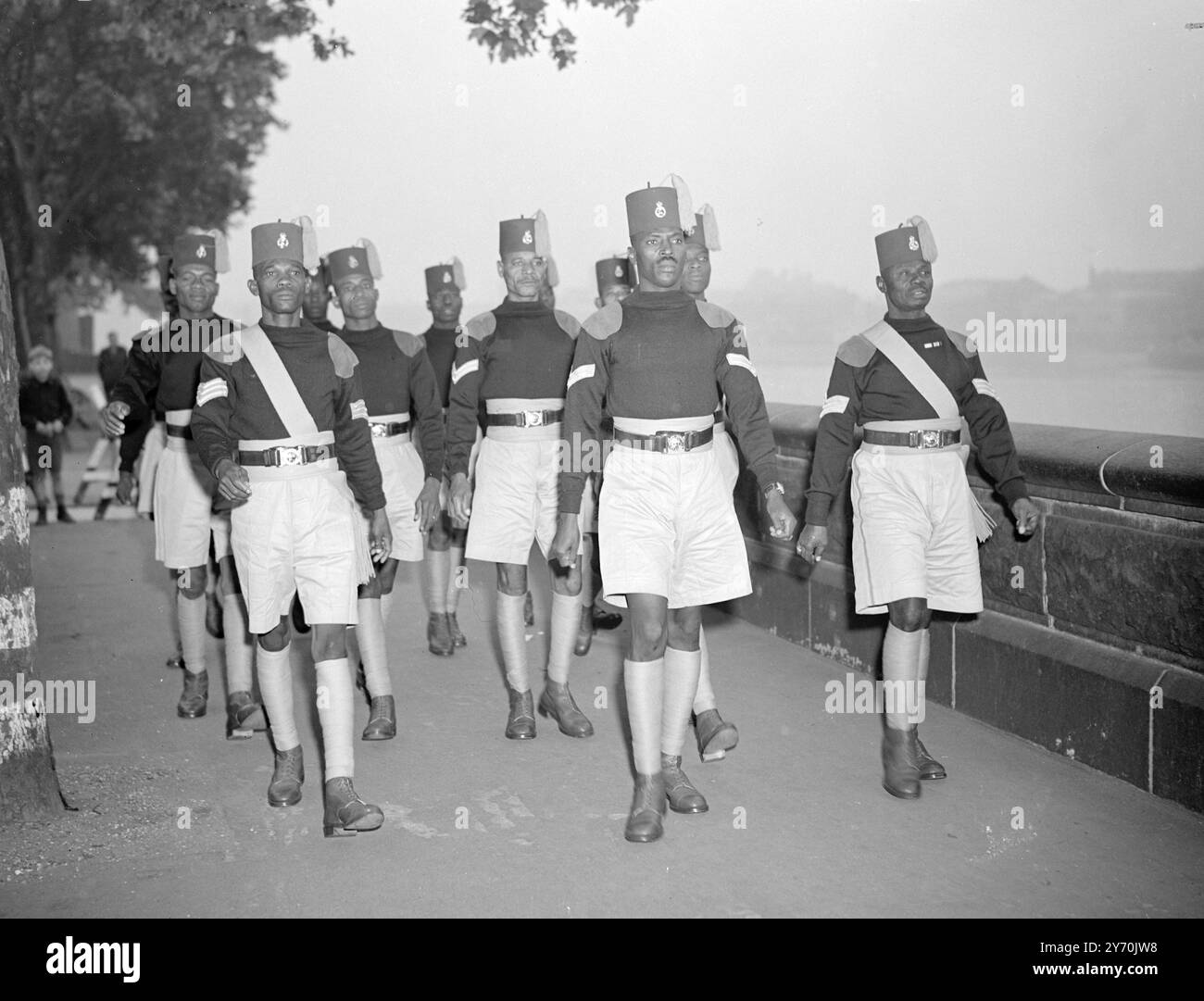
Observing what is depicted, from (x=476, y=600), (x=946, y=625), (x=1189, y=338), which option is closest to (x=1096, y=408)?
(x=1189, y=338)

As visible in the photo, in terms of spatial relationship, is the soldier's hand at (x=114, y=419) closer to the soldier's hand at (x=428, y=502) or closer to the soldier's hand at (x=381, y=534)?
the soldier's hand at (x=428, y=502)

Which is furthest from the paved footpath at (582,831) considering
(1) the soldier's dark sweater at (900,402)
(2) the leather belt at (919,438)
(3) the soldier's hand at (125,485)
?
(2) the leather belt at (919,438)

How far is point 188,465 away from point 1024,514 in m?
3.99

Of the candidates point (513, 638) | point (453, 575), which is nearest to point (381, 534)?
point (513, 638)

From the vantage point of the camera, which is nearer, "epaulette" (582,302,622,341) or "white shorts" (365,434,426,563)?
"epaulette" (582,302,622,341)

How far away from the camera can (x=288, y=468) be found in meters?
5.70

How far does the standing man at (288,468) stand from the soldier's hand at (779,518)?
1602 millimetres

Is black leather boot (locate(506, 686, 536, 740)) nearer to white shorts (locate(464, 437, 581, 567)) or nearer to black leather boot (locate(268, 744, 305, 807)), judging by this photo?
white shorts (locate(464, 437, 581, 567))

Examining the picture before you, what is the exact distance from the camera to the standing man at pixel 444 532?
9.10 m

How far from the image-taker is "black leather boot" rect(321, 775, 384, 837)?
5438 mm

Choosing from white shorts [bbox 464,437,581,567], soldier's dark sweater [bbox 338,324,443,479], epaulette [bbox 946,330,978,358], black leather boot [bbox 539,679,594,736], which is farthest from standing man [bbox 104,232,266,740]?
epaulette [bbox 946,330,978,358]

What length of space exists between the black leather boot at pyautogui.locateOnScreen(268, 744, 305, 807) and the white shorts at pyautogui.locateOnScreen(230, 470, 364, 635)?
58 cm

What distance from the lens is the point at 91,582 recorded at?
40.3 ft
